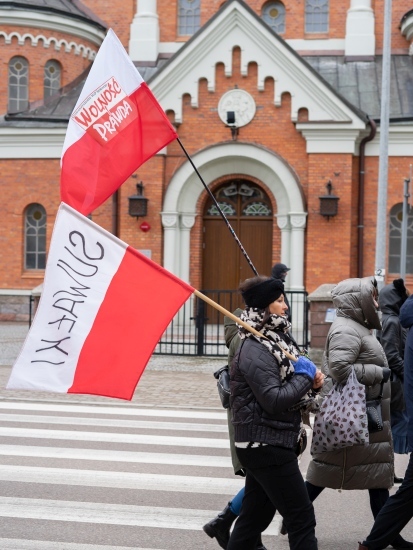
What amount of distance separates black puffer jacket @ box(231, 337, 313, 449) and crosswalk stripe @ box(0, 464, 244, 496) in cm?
274

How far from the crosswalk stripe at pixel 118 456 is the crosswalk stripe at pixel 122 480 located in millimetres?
533

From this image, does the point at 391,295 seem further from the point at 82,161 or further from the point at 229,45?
the point at 229,45

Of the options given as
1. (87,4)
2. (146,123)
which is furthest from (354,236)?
(146,123)

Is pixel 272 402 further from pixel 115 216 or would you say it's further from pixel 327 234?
pixel 115 216

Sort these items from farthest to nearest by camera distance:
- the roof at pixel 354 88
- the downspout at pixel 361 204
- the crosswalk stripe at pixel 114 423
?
the roof at pixel 354 88 → the downspout at pixel 361 204 → the crosswalk stripe at pixel 114 423

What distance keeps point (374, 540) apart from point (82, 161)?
319 centimetres

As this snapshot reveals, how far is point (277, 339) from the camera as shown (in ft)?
18.2

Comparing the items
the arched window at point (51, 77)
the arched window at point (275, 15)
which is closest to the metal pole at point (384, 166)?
the arched window at point (275, 15)

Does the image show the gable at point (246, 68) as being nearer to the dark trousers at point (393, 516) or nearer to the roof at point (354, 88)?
the roof at point (354, 88)

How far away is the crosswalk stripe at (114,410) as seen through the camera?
12.1 meters

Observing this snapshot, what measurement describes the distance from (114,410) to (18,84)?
18.1 metres

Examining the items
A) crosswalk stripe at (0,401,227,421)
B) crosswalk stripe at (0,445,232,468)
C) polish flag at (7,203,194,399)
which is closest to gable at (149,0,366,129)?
crosswalk stripe at (0,401,227,421)

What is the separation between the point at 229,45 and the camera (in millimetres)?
25094

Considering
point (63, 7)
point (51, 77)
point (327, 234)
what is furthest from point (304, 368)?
point (63, 7)
